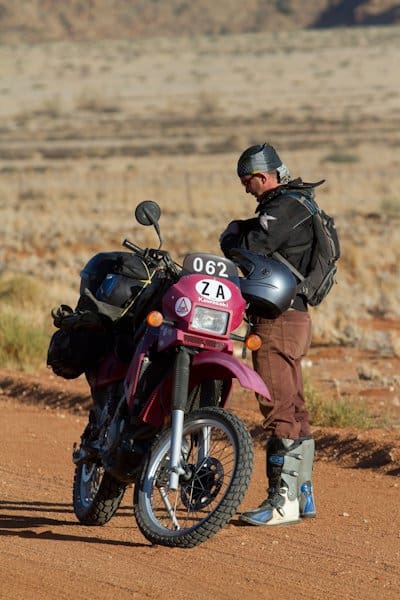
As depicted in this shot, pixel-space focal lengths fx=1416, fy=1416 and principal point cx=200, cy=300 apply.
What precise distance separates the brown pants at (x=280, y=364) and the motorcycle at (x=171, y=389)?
348mm

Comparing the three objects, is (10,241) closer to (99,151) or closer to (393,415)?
(393,415)

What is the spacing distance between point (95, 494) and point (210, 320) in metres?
1.32

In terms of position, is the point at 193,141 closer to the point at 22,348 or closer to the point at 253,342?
the point at 22,348

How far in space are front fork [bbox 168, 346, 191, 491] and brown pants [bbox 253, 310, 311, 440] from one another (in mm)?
857

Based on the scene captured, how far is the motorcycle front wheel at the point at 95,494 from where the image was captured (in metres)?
6.96

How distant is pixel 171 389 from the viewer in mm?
6402

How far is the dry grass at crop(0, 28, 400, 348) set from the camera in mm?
26062

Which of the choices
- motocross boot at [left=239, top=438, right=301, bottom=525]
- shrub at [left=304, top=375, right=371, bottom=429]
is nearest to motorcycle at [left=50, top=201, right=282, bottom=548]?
motocross boot at [left=239, top=438, right=301, bottom=525]

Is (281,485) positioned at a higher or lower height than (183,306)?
lower

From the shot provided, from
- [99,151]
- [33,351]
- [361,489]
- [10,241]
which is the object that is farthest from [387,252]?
[99,151]

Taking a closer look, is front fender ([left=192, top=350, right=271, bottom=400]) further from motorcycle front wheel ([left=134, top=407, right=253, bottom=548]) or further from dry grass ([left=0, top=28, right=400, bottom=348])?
dry grass ([left=0, top=28, right=400, bottom=348])

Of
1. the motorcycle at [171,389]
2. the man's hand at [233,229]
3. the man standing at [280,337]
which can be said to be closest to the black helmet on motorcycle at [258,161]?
the man standing at [280,337]

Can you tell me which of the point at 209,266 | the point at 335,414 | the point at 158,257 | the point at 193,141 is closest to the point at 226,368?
the point at 209,266

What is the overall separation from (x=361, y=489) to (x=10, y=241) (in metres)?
20.5
